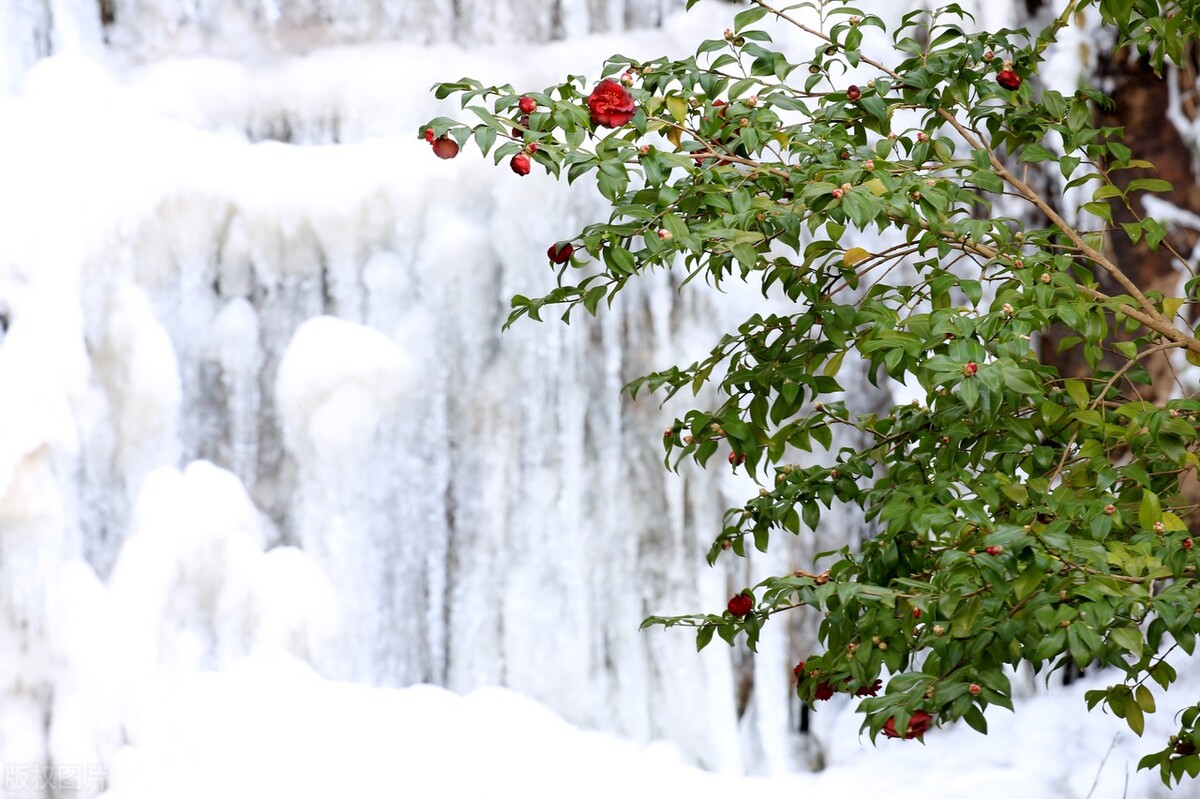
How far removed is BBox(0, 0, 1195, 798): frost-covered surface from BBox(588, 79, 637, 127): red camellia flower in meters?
1.92

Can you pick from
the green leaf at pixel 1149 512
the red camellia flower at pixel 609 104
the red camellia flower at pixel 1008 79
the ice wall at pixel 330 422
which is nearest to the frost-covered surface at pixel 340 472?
the ice wall at pixel 330 422

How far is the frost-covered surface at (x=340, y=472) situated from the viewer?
3.10 meters

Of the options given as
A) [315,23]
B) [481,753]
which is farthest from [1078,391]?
[315,23]

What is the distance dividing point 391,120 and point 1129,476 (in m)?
2.47

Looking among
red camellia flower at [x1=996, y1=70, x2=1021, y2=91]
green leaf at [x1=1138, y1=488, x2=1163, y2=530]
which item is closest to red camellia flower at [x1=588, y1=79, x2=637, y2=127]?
red camellia flower at [x1=996, y1=70, x2=1021, y2=91]

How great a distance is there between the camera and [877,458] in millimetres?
1805

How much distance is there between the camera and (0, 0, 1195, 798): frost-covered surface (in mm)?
3096

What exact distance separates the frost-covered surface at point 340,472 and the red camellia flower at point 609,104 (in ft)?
6.29

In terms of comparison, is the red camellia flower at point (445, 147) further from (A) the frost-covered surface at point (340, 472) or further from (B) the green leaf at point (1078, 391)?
(A) the frost-covered surface at point (340, 472)

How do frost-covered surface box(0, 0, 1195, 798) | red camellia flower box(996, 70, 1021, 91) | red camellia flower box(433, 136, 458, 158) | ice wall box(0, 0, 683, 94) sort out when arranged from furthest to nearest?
ice wall box(0, 0, 683, 94)
frost-covered surface box(0, 0, 1195, 798)
red camellia flower box(996, 70, 1021, 91)
red camellia flower box(433, 136, 458, 158)

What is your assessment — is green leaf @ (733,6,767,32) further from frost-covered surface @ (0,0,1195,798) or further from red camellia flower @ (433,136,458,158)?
frost-covered surface @ (0,0,1195,798)

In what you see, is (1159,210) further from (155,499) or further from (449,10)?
(155,499)

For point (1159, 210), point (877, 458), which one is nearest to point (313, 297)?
point (877, 458)

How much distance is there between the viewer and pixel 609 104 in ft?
4.73
